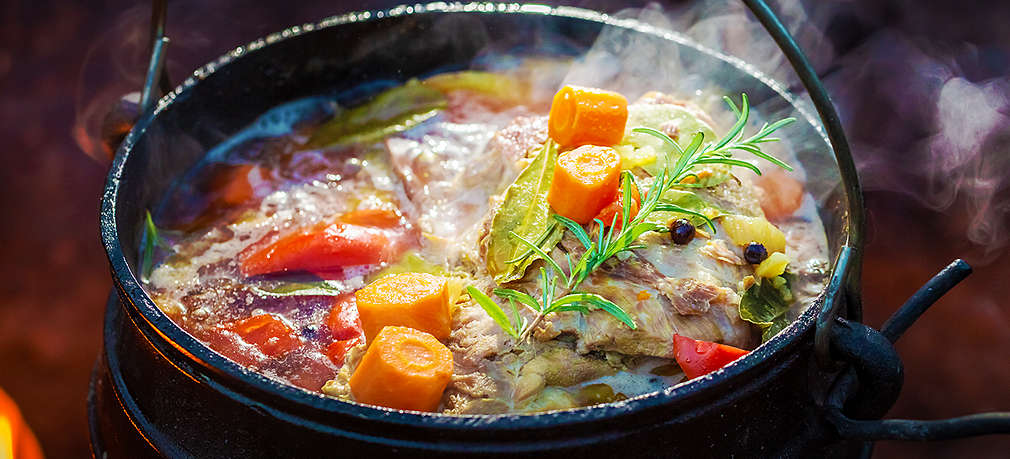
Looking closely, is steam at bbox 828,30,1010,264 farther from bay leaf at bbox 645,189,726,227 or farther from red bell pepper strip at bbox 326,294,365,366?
red bell pepper strip at bbox 326,294,365,366

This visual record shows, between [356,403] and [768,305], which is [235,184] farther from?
[768,305]

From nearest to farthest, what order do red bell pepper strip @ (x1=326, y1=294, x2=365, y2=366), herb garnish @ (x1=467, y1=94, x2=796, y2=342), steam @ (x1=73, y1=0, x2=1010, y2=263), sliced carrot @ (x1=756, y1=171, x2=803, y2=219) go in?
herb garnish @ (x1=467, y1=94, x2=796, y2=342) < red bell pepper strip @ (x1=326, y1=294, x2=365, y2=366) < sliced carrot @ (x1=756, y1=171, x2=803, y2=219) < steam @ (x1=73, y1=0, x2=1010, y2=263)

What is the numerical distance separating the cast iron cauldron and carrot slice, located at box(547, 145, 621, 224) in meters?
0.58

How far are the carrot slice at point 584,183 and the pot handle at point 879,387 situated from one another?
27.4 inches

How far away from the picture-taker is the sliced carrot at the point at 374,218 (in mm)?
2918

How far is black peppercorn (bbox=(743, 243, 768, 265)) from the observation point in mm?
2338

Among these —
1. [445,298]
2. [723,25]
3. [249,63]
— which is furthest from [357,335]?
[723,25]

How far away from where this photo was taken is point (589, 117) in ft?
8.42

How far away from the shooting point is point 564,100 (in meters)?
2.61

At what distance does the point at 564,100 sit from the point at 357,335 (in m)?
0.97

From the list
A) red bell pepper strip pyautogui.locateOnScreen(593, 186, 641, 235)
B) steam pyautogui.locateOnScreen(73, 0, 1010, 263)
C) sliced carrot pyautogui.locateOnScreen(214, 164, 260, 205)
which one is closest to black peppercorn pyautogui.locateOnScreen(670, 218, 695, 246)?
red bell pepper strip pyautogui.locateOnScreen(593, 186, 641, 235)

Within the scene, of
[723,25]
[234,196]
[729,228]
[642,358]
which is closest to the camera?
[642,358]

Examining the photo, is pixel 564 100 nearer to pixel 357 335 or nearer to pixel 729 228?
pixel 729 228

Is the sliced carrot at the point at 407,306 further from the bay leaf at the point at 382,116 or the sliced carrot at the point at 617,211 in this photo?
the bay leaf at the point at 382,116
